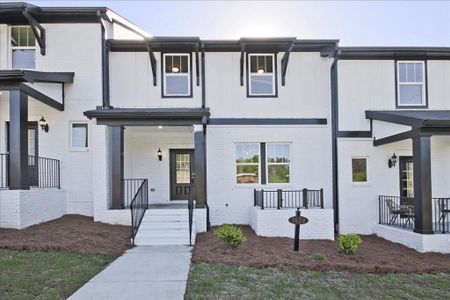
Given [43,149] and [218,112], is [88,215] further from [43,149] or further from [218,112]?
[218,112]

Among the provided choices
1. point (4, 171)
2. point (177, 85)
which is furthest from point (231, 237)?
point (4, 171)

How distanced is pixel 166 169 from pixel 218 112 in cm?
296

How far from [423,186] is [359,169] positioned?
3008mm

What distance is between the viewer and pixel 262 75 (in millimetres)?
13156

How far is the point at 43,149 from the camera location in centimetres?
1248

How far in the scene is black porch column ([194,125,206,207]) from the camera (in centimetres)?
1145

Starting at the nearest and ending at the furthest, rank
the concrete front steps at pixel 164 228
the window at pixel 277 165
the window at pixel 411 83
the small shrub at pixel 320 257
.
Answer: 1. the small shrub at pixel 320 257
2. the concrete front steps at pixel 164 228
3. the window at pixel 277 165
4. the window at pixel 411 83

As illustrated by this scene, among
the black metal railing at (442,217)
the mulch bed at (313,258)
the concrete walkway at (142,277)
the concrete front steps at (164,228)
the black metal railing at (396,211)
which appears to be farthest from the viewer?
the black metal railing at (396,211)

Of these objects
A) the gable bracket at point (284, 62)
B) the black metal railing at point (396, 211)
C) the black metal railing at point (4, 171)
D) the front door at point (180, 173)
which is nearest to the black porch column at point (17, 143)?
the black metal railing at point (4, 171)

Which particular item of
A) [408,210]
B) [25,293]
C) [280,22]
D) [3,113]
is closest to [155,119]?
[3,113]

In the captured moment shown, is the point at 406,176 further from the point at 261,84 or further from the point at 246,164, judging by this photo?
the point at 261,84

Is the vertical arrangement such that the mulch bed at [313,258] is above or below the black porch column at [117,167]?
below

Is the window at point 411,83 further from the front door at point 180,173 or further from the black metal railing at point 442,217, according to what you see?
the front door at point 180,173

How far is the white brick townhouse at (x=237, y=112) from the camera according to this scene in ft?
40.0
